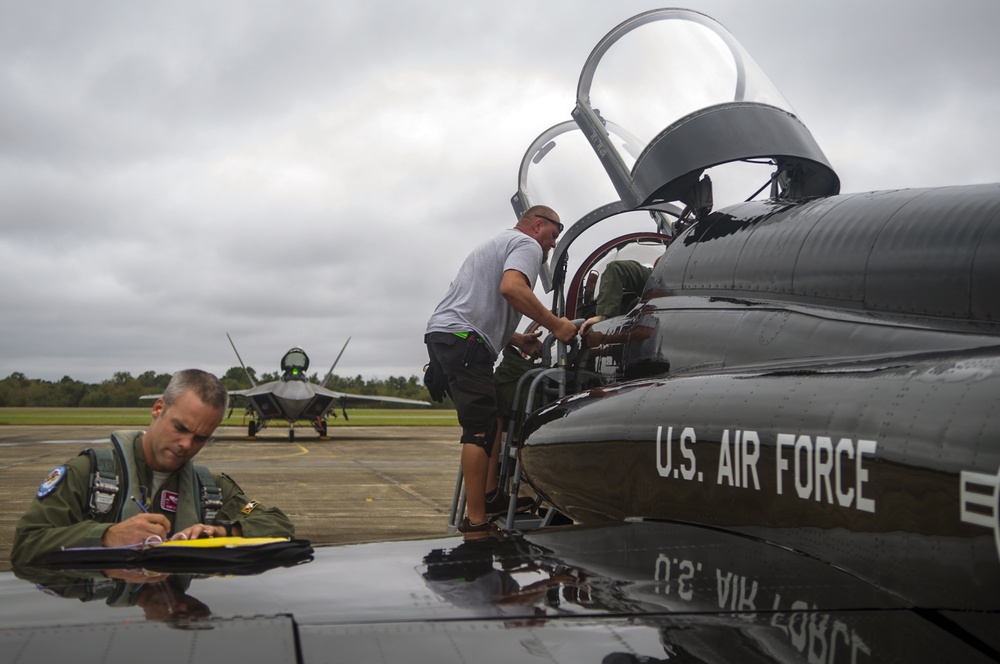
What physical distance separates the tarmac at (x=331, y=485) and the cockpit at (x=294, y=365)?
6604 millimetres

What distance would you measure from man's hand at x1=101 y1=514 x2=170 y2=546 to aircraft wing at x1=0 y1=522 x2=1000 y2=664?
1.66ft

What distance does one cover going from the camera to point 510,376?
20.2 ft

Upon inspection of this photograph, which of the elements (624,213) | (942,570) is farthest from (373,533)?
(942,570)

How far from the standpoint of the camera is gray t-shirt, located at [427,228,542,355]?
5320 mm

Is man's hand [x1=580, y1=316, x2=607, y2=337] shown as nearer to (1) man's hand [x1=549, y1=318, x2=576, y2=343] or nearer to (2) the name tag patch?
(1) man's hand [x1=549, y1=318, x2=576, y2=343]

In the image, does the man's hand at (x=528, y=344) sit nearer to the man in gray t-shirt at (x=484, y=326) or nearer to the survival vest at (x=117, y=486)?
the man in gray t-shirt at (x=484, y=326)

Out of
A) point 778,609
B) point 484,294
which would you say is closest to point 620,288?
point 484,294

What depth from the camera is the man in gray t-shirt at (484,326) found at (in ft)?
16.8

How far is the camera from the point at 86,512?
118 inches

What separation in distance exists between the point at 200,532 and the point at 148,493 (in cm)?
49

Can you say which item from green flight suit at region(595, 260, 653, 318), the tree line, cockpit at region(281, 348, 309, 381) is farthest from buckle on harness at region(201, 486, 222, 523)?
the tree line

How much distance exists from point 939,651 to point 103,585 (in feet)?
6.02

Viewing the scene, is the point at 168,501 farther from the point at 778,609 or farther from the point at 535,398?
the point at 535,398

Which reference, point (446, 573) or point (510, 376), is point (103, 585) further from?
point (510, 376)
